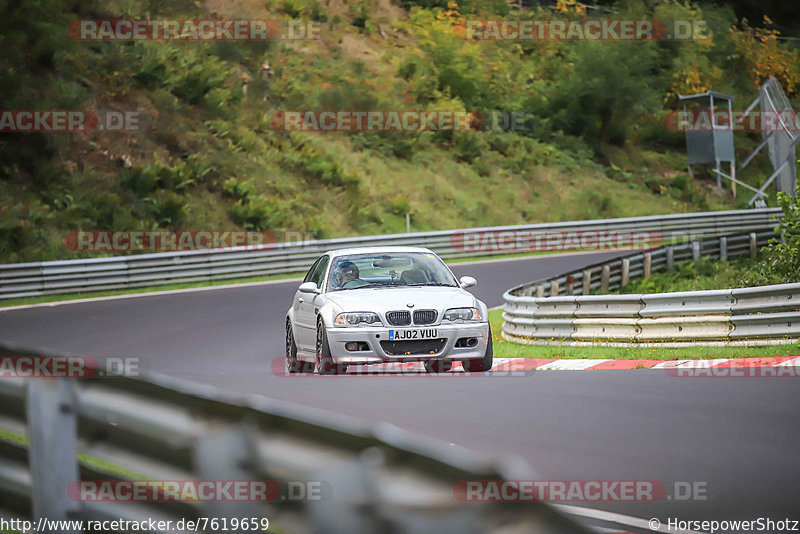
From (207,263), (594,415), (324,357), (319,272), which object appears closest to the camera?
(594,415)

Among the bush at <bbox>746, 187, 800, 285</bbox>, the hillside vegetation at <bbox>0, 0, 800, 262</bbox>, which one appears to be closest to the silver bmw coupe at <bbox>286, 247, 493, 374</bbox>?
the bush at <bbox>746, 187, 800, 285</bbox>

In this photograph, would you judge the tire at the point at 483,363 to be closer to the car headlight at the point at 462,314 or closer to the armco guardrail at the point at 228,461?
the car headlight at the point at 462,314

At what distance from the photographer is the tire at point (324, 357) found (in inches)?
484

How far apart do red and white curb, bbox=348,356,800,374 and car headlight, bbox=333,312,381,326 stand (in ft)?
3.89

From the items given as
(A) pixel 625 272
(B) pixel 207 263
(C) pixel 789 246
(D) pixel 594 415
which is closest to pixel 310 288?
(D) pixel 594 415

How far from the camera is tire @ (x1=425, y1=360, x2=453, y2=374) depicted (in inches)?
506

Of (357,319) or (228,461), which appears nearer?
(228,461)

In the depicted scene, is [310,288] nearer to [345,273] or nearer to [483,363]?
[345,273]

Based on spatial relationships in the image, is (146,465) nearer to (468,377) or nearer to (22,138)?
(468,377)

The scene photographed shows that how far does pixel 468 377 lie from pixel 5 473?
850cm

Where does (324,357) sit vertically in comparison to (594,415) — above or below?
below

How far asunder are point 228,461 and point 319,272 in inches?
436

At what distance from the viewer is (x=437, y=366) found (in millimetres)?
12898

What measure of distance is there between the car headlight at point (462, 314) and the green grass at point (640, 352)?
8.16 ft
